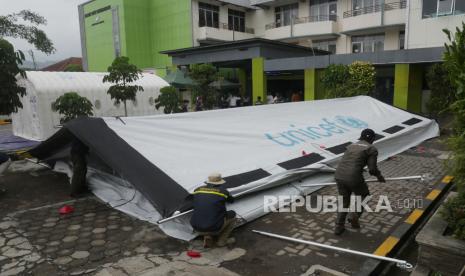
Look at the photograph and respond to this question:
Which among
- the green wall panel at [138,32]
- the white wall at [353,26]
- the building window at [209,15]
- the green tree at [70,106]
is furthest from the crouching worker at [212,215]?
the green wall panel at [138,32]

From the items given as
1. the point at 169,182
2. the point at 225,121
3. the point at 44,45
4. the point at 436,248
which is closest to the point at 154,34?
the point at 44,45

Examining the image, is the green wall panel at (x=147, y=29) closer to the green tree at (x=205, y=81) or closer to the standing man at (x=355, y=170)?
the green tree at (x=205, y=81)

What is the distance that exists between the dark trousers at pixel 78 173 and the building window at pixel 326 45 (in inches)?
1013

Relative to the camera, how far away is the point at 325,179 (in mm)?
7742

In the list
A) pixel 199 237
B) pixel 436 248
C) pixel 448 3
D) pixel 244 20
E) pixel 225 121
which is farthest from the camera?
pixel 244 20

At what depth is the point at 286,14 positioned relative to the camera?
32188mm

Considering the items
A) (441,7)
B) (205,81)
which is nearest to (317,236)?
(205,81)

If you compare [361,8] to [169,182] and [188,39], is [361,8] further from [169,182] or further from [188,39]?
[169,182]

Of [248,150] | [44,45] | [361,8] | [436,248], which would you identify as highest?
[361,8]

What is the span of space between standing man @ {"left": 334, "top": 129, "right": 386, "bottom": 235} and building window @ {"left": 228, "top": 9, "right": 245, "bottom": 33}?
3179cm

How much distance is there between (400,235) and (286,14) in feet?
98.1

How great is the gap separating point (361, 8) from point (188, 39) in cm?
1536

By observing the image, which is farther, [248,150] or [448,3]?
[448,3]

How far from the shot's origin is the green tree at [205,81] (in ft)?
61.8
